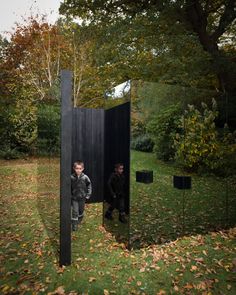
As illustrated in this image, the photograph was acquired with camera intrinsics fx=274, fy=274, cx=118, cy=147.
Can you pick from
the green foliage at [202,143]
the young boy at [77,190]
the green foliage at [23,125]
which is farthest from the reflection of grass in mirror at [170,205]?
the green foliage at [23,125]

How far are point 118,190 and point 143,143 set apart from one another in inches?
41.4

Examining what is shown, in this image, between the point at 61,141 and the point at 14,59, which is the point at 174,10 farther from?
the point at 14,59

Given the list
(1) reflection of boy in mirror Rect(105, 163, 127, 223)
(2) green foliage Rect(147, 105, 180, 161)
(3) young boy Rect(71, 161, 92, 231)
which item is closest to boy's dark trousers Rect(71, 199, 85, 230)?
(3) young boy Rect(71, 161, 92, 231)

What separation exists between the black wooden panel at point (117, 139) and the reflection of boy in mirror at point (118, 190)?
0.16 metres

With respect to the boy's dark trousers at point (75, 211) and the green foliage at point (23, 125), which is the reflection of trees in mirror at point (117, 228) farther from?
the green foliage at point (23, 125)

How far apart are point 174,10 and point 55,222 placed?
847cm

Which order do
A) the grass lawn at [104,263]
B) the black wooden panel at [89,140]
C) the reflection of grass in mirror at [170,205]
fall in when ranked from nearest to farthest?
the grass lawn at [104,263] < the reflection of grass in mirror at [170,205] < the black wooden panel at [89,140]

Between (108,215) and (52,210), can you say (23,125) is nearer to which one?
(52,210)

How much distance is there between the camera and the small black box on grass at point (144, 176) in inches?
194

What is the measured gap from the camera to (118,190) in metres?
5.32

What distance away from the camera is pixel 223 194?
20.7ft

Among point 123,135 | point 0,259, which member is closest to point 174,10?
point 123,135

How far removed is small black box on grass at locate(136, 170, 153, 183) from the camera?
4934 millimetres

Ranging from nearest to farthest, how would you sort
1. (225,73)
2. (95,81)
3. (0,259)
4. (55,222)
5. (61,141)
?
(61,141), (0,259), (55,222), (225,73), (95,81)
